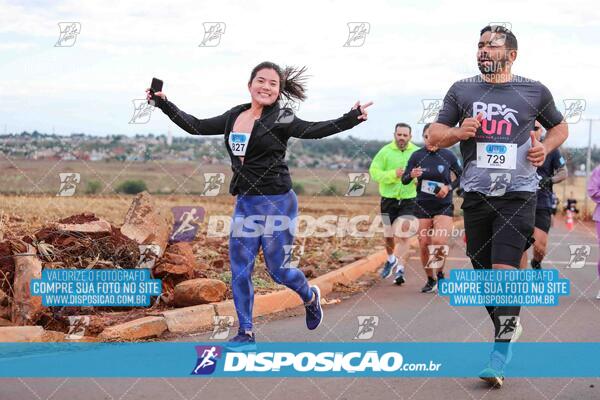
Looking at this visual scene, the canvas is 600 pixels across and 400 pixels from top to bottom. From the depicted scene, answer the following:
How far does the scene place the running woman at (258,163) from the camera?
23.9 feet

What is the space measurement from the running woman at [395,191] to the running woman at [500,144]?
6.24 meters

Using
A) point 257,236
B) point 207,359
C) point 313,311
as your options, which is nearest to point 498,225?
point 257,236

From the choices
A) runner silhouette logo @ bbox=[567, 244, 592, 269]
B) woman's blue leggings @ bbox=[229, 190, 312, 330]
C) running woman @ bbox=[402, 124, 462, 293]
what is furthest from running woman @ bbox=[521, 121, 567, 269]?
woman's blue leggings @ bbox=[229, 190, 312, 330]

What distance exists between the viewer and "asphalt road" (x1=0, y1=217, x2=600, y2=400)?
21.1 ft

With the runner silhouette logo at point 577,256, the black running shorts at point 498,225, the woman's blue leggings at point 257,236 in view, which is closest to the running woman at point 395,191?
the runner silhouette logo at point 577,256

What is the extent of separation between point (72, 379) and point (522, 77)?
Result: 12.3 feet

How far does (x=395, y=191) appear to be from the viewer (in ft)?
44.0

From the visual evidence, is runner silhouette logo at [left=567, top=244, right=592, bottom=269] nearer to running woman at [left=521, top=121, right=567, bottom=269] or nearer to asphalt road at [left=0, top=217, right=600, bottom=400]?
asphalt road at [left=0, top=217, right=600, bottom=400]

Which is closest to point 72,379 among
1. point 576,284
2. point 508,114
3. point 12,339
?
point 12,339

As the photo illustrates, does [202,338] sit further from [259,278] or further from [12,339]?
[259,278]

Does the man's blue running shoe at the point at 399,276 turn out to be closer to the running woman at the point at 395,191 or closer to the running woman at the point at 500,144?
the running woman at the point at 395,191

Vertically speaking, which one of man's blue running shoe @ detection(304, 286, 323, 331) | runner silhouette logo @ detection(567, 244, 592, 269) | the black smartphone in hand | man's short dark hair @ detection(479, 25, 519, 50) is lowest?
runner silhouette logo @ detection(567, 244, 592, 269)

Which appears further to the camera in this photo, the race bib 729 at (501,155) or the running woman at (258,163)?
the running woman at (258,163)

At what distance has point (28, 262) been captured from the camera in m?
8.70
